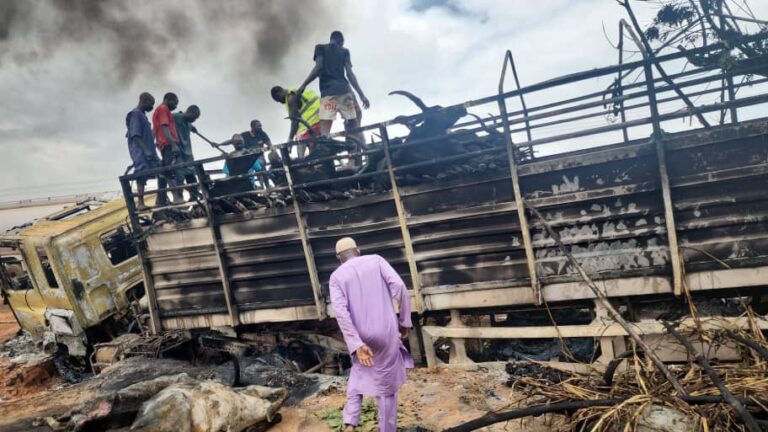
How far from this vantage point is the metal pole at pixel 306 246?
4785 mm

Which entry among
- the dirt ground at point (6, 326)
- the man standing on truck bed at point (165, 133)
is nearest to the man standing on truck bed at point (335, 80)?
the man standing on truck bed at point (165, 133)

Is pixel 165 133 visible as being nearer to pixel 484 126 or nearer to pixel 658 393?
pixel 484 126

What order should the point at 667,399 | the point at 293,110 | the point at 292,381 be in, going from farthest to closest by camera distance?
the point at 293,110 < the point at 292,381 < the point at 667,399

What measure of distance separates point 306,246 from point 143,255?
2415 mm

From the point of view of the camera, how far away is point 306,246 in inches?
189

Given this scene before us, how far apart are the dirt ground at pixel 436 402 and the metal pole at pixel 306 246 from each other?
900mm

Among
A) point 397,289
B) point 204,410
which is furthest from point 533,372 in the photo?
point 204,410

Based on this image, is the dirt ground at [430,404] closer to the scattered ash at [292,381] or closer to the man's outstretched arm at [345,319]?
the scattered ash at [292,381]

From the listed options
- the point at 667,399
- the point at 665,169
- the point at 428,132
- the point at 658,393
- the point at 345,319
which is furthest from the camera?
the point at 428,132

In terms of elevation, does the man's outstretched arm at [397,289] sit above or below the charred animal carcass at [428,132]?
below

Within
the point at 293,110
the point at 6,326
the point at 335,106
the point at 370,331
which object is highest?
the point at 293,110

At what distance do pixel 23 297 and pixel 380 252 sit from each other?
297 inches

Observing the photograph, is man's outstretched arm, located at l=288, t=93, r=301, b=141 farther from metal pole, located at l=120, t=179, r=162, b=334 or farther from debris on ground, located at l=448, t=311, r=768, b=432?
debris on ground, located at l=448, t=311, r=768, b=432

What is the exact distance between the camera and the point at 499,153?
4168 millimetres
